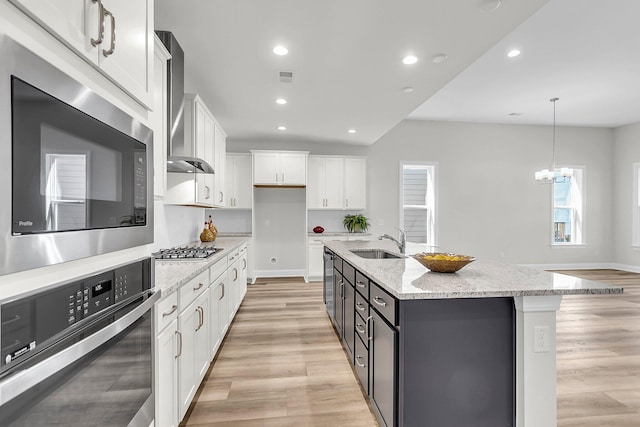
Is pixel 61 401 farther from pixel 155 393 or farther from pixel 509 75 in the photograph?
pixel 509 75

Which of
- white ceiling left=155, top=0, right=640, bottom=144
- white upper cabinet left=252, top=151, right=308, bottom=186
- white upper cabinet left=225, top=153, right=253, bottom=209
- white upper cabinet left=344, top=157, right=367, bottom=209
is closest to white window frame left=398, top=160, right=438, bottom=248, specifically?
white upper cabinet left=344, top=157, right=367, bottom=209

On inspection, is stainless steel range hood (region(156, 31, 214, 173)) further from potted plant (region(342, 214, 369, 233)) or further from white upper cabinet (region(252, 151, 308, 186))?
potted plant (region(342, 214, 369, 233))

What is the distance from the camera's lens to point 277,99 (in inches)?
155

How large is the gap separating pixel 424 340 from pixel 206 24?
8.55 ft

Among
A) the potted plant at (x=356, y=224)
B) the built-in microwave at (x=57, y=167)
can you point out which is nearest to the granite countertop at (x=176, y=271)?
the built-in microwave at (x=57, y=167)

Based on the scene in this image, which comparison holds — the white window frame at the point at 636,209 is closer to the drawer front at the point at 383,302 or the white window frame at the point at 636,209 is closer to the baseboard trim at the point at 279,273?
the baseboard trim at the point at 279,273

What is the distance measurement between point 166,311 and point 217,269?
1.15m

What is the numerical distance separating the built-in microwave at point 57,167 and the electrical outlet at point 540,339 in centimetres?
182

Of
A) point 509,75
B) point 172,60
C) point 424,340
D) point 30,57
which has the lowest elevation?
point 424,340

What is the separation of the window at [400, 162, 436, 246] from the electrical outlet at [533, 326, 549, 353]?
5163mm

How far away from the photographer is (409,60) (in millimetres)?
2910

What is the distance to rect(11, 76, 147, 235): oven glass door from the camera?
0.60 m

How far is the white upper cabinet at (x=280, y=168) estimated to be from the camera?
5.64 m

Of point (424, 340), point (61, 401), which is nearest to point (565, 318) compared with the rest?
point (424, 340)
